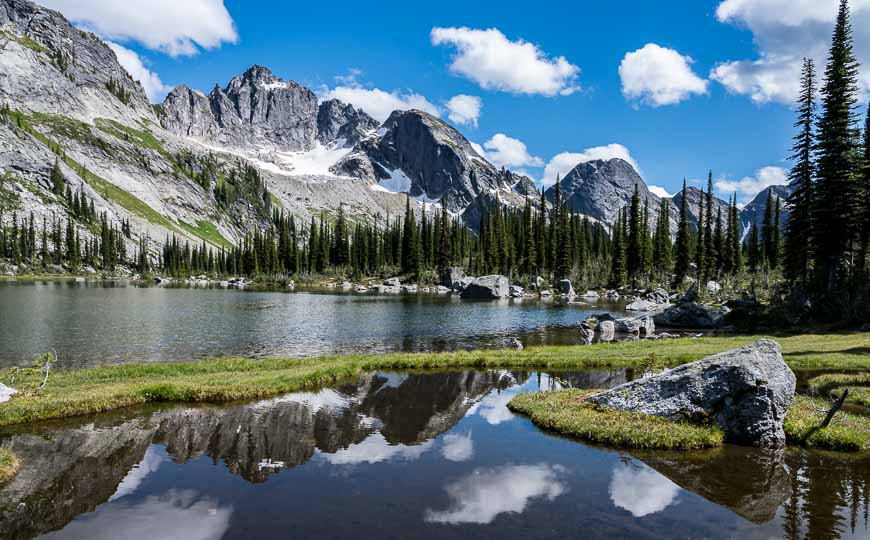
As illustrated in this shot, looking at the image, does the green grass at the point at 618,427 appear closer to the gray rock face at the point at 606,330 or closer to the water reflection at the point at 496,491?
the water reflection at the point at 496,491

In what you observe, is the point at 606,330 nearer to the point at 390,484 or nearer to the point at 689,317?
the point at 689,317

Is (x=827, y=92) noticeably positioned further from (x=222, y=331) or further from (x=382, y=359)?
(x=222, y=331)

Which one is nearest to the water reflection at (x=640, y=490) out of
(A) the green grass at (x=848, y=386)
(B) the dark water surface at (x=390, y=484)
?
(B) the dark water surface at (x=390, y=484)

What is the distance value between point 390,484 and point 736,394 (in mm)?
12725

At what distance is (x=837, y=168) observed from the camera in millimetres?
51750

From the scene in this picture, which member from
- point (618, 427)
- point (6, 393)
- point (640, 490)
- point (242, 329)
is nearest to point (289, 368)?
point (6, 393)

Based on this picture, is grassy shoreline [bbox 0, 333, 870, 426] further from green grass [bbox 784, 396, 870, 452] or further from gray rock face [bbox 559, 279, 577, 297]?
gray rock face [bbox 559, 279, 577, 297]

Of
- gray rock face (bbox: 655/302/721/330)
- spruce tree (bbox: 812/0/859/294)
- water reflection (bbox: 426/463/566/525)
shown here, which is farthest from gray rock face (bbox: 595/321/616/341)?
water reflection (bbox: 426/463/566/525)

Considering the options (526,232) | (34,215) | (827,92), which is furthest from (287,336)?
(34,215)

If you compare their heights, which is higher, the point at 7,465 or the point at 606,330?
the point at 606,330

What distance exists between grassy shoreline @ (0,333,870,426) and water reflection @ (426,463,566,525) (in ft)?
43.6

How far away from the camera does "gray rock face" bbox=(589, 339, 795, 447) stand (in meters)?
17.1

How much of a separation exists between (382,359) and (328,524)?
861 inches

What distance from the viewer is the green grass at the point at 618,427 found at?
17.2 metres
